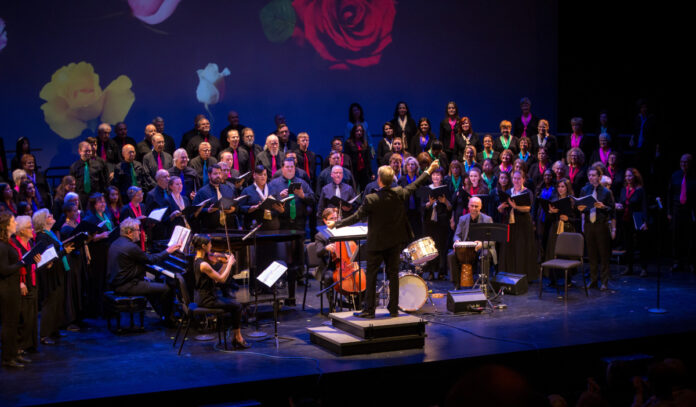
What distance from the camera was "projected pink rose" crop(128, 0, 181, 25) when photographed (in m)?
11.6

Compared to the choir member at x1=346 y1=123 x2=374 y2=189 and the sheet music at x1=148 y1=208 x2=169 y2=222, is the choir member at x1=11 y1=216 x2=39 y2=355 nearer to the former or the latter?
the sheet music at x1=148 y1=208 x2=169 y2=222

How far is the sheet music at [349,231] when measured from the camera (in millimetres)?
6980

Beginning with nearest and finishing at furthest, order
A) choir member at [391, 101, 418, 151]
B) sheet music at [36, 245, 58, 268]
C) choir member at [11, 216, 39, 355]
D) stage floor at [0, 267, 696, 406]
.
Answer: stage floor at [0, 267, 696, 406]
choir member at [11, 216, 39, 355]
sheet music at [36, 245, 58, 268]
choir member at [391, 101, 418, 151]

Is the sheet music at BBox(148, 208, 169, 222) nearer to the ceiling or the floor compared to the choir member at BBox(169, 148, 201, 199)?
nearer to the floor

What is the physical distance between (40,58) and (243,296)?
235 inches

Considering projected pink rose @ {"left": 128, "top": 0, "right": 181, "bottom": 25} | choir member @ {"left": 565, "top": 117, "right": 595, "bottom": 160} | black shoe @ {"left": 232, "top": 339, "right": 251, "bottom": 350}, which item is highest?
projected pink rose @ {"left": 128, "top": 0, "right": 181, "bottom": 25}

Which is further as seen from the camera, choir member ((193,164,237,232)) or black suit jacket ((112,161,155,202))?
black suit jacket ((112,161,155,202))

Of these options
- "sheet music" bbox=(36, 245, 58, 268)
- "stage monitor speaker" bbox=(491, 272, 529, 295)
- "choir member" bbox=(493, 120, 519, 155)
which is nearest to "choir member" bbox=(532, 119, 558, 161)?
"choir member" bbox=(493, 120, 519, 155)

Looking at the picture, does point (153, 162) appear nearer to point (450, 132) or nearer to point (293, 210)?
point (293, 210)

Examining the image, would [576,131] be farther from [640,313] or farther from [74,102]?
[74,102]

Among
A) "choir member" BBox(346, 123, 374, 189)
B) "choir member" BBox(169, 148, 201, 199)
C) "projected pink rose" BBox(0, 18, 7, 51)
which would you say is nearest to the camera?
"choir member" BBox(169, 148, 201, 199)

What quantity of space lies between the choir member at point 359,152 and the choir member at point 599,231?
358 centimetres

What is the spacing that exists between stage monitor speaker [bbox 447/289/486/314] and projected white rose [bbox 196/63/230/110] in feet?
20.1

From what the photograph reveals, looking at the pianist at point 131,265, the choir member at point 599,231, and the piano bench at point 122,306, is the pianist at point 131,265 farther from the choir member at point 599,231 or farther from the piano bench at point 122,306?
the choir member at point 599,231
